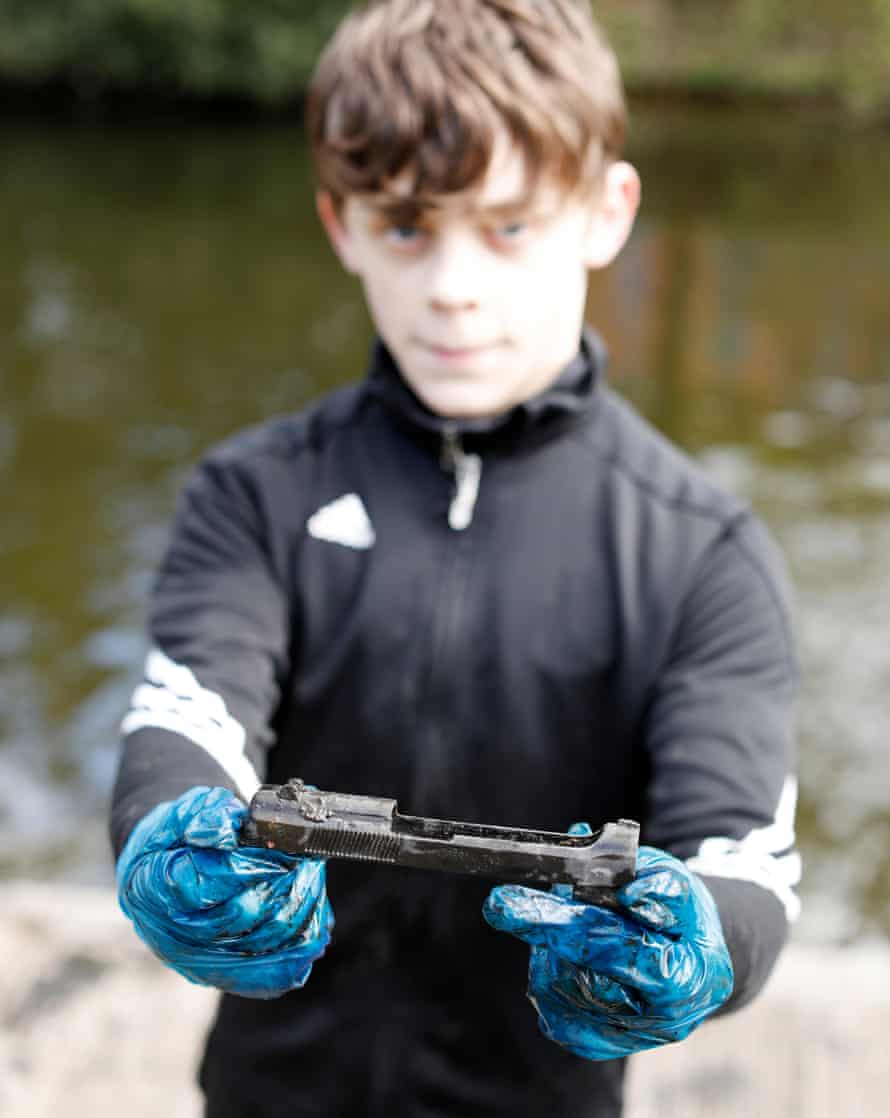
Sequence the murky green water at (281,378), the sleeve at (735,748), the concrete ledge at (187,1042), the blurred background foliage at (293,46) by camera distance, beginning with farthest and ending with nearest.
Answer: the blurred background foliage at (293,46) < the murky green water at (281,378) < the concrete ledge at (187,1042) < the sleeve at (735,748)

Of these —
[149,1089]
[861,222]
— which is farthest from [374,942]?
[861,222]

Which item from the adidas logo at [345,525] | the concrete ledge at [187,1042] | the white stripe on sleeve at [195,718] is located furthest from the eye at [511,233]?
the concrete ledge at [187,1042]

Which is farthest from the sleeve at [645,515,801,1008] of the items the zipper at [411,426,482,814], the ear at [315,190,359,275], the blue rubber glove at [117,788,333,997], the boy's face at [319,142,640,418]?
the ear at [315,190,359,275]

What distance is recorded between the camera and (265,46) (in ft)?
68.2

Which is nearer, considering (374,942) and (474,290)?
(474,290)

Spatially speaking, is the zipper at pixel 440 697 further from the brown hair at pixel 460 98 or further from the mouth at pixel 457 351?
the brown hair at pixel 460 98

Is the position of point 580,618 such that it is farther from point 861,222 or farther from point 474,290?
point 861,222

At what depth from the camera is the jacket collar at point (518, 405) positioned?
1.83 m

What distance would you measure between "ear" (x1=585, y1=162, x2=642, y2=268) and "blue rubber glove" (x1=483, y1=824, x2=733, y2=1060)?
0.87 m

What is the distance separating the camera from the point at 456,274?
1.71 m

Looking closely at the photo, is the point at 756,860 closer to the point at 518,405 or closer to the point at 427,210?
the point at 518,405

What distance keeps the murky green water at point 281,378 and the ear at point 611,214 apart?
Answer: 9.34 feet

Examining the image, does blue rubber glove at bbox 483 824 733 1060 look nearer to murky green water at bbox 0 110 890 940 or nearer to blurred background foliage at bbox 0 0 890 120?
murky green water at bbox 0 110 890 940

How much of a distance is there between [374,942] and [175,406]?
24.5ft
